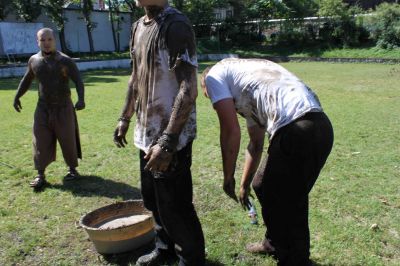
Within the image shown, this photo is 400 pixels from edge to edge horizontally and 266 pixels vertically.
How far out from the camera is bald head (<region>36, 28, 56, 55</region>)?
541 centimetres

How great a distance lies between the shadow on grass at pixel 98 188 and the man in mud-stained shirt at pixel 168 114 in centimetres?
199

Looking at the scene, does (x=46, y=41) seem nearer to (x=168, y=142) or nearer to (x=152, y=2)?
(x=152, y=2)

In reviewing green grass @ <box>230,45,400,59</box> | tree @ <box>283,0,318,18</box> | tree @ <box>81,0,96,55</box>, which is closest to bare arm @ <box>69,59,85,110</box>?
green grass @ <box>230,45,400,59</box>

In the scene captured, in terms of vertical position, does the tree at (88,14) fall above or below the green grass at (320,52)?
above

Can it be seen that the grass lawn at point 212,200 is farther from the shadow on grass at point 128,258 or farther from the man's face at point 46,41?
the man's face at point 46,41

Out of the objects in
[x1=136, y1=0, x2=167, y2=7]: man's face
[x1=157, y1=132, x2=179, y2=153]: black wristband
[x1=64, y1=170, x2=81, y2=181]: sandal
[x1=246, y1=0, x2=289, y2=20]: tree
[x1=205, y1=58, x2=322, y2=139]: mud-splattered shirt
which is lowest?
[x1=64, y1=170, x2=81, y2=181]: sandal

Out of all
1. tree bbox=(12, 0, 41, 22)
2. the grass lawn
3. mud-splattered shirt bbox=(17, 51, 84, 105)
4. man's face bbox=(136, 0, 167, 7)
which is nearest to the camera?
man's face bbox=(136, 0, 167, 7)

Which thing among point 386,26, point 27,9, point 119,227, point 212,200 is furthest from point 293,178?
point 386,26

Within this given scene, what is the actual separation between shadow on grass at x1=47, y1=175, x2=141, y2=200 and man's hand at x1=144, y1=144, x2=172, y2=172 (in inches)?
98.5

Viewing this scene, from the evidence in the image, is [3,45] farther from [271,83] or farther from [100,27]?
[271,83]

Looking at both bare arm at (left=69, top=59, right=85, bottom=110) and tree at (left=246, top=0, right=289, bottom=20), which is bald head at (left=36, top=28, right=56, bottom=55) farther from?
tree at (left=246, top=0, right=289, bottom=20)

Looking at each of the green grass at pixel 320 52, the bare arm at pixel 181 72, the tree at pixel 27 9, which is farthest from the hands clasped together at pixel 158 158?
the tree at pixel 27 9

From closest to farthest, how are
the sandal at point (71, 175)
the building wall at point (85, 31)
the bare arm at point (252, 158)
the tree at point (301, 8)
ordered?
1. the bare arm at point (252, 158)
2. the sandal at point (71, 175)
3. the building wall at point (85, 31)
4. the tree at point (301, 8)

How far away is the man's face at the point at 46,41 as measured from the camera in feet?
17.7
